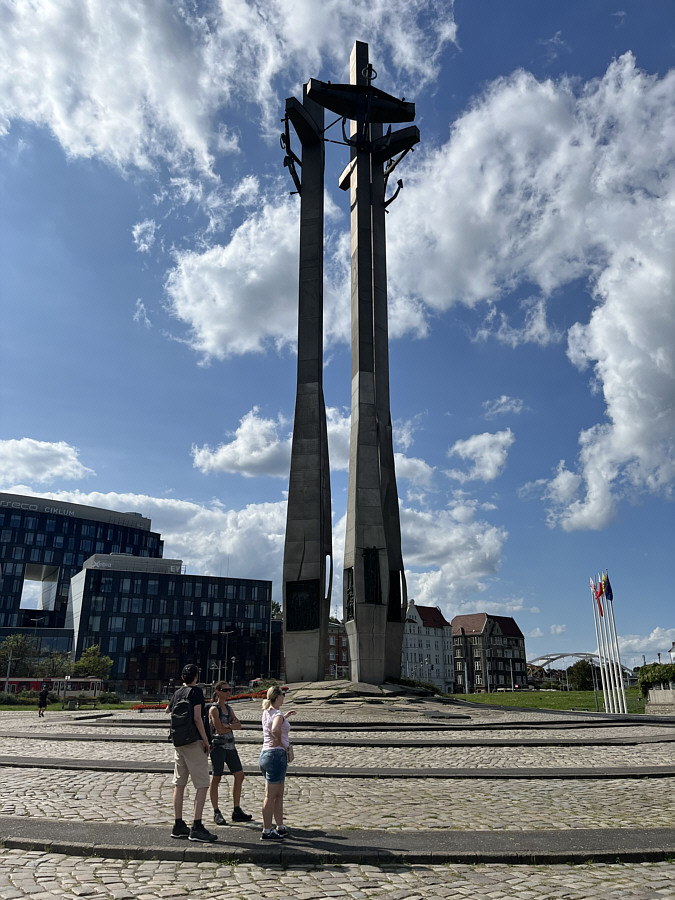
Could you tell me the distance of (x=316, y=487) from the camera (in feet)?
120

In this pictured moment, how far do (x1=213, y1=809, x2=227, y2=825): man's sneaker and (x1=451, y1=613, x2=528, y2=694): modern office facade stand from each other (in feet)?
405

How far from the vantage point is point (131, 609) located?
9956 centimetres

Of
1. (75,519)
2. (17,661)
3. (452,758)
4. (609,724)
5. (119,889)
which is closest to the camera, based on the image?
(119,889)

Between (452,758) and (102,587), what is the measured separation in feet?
302

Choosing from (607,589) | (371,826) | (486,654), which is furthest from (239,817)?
(486,654)

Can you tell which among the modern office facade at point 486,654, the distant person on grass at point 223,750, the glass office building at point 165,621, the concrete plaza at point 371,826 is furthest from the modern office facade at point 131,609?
the distant person on grass at point 223,750

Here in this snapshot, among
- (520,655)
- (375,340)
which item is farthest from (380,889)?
(520,655)

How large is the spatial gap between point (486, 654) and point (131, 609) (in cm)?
6400

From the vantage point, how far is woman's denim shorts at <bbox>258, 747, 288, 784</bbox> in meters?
7.71

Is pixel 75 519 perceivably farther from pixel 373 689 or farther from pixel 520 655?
pixel 373 689

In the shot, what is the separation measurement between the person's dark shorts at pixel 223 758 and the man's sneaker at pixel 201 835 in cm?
142

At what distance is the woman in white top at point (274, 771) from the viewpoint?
7582mm

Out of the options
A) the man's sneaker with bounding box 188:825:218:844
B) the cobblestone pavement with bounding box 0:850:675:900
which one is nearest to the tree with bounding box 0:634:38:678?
the man's sneaker with bounding box 188:825:218:844

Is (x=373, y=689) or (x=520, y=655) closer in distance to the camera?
(x=373, y=689)
